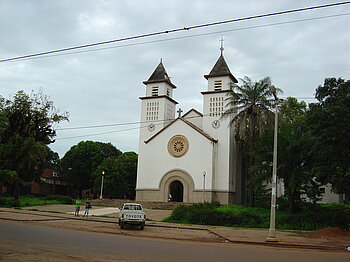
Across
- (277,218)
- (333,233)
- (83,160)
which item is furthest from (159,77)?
(333,233)

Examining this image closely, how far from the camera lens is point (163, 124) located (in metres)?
43.4

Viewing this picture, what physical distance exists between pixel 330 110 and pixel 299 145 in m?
5.42

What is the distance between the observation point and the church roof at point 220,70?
41.7 m

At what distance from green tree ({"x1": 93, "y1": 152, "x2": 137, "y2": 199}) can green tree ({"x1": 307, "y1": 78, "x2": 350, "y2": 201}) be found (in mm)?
34905

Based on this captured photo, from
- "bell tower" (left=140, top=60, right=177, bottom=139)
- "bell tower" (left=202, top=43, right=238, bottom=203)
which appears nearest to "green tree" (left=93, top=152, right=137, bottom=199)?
"bell tower" (left=140, top=60, right=177, bottom=139)

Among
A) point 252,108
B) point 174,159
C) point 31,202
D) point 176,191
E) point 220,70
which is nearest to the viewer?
point 252,108

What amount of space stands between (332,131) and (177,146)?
873 inches

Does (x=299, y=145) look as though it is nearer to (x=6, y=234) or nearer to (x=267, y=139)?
(x=267, y=139)

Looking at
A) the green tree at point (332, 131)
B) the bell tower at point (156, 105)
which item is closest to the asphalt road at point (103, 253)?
the green tree at point (332, 131)

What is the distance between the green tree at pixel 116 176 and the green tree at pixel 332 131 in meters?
34.9

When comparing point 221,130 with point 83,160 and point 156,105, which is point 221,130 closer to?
point 156,105

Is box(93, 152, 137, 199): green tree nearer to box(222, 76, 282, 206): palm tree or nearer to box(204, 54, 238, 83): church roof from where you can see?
box(204, 54, 238, 83): church roof

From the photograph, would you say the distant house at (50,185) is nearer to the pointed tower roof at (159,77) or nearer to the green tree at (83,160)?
the green tree at (83,160)

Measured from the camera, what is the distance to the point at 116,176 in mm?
52406
